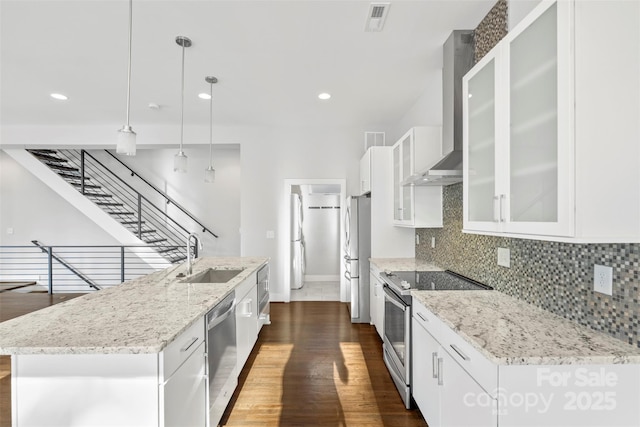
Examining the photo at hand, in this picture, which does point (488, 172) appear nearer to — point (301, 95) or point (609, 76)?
point (609, 76)

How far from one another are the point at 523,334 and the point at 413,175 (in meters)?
1.62

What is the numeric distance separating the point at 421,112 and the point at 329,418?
3.28 metres

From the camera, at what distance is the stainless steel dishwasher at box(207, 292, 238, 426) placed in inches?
71.3

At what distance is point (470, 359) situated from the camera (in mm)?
1373

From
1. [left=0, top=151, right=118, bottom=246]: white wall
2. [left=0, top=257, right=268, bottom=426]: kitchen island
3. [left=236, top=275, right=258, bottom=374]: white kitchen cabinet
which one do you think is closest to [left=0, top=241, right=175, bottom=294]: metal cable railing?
[left=0, top=151, right=118, bottom=246]: white wall

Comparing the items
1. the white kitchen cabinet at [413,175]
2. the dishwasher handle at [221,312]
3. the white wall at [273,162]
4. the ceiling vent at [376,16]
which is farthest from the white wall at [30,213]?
the ceiling vent at [376,16]

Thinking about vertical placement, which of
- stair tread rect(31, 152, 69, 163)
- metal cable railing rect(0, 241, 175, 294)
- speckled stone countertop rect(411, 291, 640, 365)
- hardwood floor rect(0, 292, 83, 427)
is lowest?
hardwood floor rect(0, 292, 83, 427)

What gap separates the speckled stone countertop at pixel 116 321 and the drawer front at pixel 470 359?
127 cm

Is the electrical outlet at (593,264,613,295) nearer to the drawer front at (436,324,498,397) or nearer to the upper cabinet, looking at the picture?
the upper cabinet

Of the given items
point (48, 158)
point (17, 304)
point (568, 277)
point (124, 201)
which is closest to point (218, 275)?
point (568, 277)

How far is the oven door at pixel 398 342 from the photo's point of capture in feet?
7.25

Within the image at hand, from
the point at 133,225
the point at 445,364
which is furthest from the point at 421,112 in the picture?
the point at 133,225

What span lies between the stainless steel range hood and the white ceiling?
13 cm

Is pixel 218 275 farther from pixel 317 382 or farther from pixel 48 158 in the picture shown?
pixel 48 158
